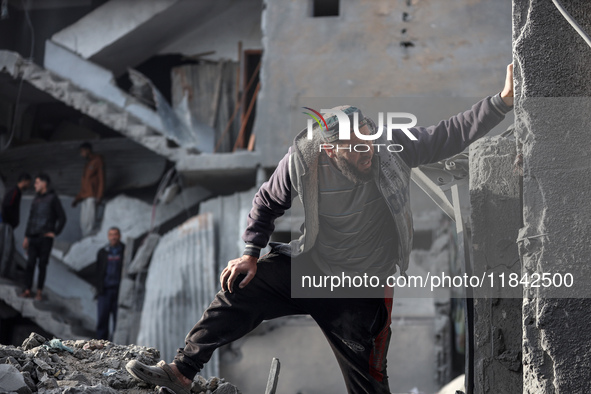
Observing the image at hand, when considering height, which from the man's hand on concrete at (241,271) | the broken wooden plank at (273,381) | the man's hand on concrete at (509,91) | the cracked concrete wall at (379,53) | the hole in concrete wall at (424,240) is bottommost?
the broken wooden plank at (273,381)

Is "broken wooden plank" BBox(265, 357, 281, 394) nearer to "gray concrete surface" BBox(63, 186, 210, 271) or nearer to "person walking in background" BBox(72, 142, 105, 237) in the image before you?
"gray concrete surface" BBox(63, 186, 210, 271)

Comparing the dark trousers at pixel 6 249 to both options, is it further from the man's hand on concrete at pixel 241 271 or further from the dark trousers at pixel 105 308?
the man's hand on concrete at pixel 241 271

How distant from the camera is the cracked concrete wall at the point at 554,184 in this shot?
152 inches

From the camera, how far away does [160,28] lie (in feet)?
49.8

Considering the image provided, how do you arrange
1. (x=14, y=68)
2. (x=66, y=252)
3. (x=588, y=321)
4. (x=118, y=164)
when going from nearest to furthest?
(x=588, y=321)
(x=14, y=68)
(x=66, y=252)
(x=118, y=164)

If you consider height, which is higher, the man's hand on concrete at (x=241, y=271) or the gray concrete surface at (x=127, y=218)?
the gray concrete surface at (x=127, y=218)

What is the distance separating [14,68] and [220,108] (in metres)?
3.82

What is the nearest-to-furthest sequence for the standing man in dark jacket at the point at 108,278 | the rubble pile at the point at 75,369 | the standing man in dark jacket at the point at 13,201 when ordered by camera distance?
the rubble pile at the point at 75,369 → the standing man in dark jacket at the point at 108,278 → the standing man in dark jacket at the point at 13,201

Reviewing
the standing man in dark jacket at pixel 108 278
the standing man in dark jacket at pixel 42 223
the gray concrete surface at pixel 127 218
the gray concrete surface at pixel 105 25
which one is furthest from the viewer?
the gray concrete surface at pixel 105 25

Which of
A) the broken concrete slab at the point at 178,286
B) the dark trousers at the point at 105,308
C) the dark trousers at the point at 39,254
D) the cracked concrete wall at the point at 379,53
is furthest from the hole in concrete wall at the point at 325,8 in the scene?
the dark trousers at the point at 39,254

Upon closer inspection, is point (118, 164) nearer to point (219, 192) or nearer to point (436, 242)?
point (219, 192)

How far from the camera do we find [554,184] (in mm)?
4031

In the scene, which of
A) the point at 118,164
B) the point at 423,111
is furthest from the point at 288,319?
the point at 118,164

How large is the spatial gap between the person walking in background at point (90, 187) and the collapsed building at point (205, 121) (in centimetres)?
27
